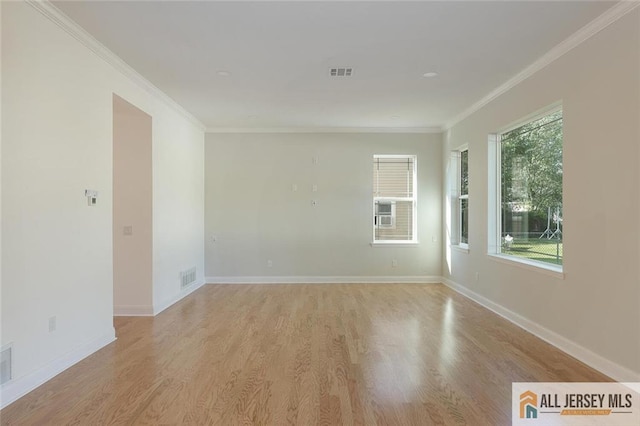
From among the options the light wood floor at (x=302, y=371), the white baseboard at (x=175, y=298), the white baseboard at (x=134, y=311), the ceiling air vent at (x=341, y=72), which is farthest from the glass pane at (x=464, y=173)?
the white baseboard at (x=134, y=311)

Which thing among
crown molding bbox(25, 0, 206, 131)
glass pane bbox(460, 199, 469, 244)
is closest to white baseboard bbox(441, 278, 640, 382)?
glass pane bbox(460, 199, 469, 244)

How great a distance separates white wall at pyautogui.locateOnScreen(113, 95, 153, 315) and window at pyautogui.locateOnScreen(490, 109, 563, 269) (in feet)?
14.6

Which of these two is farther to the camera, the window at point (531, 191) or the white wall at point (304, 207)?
the white wall at point (304, 207)

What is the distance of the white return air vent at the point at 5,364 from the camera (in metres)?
2.33

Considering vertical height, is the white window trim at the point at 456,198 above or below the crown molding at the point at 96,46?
below

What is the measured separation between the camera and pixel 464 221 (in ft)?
19.4

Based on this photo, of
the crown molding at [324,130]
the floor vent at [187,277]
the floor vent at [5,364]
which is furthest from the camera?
the crown molding at [324,130]

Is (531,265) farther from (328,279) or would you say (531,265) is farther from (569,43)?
(328,279)

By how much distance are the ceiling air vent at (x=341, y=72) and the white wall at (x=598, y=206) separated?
190 centimetres

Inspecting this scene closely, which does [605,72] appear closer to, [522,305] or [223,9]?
[522,305]

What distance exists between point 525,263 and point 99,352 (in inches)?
171

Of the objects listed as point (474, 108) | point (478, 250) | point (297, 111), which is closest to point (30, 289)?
point (297, 111)
